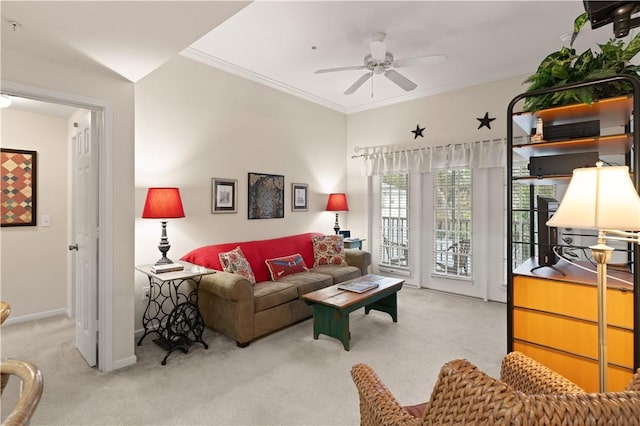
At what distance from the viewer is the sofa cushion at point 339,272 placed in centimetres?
421

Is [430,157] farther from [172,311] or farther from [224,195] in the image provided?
[172,311]

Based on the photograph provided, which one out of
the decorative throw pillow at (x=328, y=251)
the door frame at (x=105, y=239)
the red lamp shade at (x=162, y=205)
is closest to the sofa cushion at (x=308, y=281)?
the decorative throw pillow at (x=328, y=251)

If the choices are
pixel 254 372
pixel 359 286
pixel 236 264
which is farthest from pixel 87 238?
pixel 359 286

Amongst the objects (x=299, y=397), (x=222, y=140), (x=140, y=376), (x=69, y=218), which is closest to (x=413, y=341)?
(x=299, y=397)

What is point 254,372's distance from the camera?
2584mm

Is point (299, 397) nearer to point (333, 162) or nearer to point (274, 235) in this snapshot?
point (274, 235)

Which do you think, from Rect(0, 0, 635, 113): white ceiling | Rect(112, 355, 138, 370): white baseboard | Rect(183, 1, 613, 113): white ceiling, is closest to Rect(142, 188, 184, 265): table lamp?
Rect(112, 355, 138, 370): white baseboard

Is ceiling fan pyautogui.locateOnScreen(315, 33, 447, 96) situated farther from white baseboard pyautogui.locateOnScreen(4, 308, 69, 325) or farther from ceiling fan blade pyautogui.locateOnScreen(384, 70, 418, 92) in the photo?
white baseboard pyautogui.locateOnScreen(4, 308, 69, 325)

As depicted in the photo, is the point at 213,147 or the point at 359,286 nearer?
the point at 359,286

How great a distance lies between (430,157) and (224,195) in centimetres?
304

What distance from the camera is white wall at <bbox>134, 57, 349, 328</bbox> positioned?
3.42 meters

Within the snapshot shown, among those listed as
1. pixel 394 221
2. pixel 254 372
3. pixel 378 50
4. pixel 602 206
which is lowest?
pixel 254 372

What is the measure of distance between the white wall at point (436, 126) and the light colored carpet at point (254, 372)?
1.86m

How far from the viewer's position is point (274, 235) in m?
4.79
